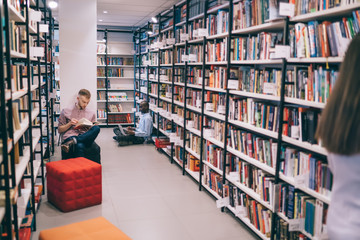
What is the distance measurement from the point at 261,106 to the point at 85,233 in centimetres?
194

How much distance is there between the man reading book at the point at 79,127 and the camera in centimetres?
472

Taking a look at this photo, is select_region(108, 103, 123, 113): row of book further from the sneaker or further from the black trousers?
the sneaker

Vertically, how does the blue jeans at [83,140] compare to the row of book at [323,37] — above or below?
below

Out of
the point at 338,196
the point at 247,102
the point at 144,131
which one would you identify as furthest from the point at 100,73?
the point at 338,196

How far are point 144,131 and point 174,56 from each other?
6.89 feet

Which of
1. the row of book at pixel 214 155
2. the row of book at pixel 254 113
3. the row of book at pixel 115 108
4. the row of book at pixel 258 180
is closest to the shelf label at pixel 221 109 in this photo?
the row of book at pixel 254 113

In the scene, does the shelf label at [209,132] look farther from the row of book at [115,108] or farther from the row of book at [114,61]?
the row of book at [114,61]

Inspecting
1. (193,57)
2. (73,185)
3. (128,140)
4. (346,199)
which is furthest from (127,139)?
(346,199)

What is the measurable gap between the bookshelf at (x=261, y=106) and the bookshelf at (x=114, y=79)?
4.51 m

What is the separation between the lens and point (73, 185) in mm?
3736

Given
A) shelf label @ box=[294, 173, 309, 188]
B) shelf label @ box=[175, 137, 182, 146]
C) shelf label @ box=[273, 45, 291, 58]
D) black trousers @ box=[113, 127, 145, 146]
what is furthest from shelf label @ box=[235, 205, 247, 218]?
black trousers @ box=[113, 127, 145, 146]

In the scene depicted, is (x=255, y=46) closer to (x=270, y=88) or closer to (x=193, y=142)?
(x=270, y=88)

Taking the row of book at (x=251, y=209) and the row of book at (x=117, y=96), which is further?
the row of book at (x=117, y=96)

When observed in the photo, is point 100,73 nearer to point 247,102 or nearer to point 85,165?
point 85,165
